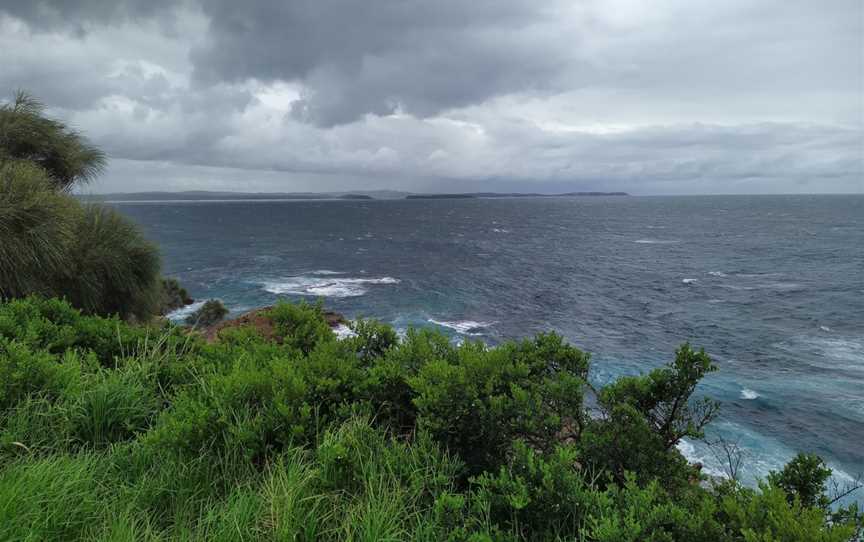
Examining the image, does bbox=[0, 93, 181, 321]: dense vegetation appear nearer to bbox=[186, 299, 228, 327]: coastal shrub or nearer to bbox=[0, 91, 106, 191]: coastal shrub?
bbox=[0, 91, 106, 191]: coastal shrub

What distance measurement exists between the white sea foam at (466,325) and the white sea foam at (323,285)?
14367 millimetres

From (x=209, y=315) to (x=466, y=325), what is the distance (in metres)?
21.8

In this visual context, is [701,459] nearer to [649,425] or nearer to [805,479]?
[649,425]

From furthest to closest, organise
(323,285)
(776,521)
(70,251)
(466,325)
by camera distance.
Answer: (323,285) → (466,325) → (70,251) → (776,521)

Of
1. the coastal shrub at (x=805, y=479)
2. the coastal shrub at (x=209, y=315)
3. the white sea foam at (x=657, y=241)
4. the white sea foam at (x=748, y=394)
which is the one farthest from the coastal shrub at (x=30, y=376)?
the white sea foam at (x=657, y=241)

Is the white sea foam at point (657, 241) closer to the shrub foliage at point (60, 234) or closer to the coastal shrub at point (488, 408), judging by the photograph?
the shrub foliage at point (60, 234)

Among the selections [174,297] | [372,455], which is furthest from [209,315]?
[372,455]

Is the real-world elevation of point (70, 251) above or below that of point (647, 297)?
above

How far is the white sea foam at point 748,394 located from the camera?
25.7 metres

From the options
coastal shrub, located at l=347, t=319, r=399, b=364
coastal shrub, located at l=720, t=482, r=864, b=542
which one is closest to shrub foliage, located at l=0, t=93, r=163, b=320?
coastal shrub, located at l=347, t=319, r=399, b=364

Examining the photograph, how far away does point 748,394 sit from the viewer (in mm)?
26062

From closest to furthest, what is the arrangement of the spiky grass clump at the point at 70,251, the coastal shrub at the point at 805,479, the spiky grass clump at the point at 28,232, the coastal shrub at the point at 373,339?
1. the coastal shrub at the point at 805,479
2. the coastal shrub at the point at 373,339
3. the spiky grass clump at the point at 28,232
4. the spiky grass clump at the point at 70,251

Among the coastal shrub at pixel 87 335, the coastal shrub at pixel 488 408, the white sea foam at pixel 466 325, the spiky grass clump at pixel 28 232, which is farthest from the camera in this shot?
the white sea foam at pixel 466 325

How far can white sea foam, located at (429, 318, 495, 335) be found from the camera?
115ft
